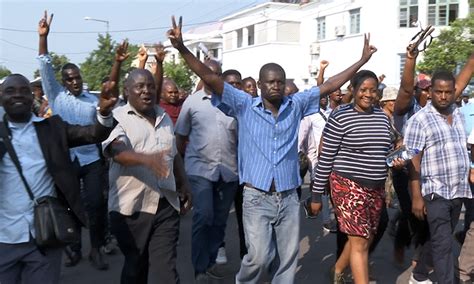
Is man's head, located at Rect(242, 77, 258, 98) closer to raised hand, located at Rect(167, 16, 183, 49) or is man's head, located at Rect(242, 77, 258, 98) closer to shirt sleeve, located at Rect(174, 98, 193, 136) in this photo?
shirt sleeve, located at Rect(174, 98, 193, 136)

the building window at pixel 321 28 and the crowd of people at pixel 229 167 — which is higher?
the building window at pixel 321 28

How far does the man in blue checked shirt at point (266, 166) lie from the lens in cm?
422

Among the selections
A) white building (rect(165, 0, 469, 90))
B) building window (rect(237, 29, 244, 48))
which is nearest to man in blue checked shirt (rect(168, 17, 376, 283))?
white building (rect(165, 0, 469, 90))

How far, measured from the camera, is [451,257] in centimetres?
467

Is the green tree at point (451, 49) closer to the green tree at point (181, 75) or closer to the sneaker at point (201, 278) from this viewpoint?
the sneaker at point (201, 278)

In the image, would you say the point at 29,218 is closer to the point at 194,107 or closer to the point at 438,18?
the point at 194,107

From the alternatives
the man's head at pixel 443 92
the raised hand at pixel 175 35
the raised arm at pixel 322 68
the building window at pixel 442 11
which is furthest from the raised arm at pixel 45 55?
the building window at pixel 442 11

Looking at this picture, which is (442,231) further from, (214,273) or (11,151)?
(11,151)

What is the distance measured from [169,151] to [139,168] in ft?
0.87

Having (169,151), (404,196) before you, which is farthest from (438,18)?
(169,151)

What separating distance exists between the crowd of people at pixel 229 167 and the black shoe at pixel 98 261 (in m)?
0.55

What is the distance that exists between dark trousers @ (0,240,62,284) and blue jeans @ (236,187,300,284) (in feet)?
4.70

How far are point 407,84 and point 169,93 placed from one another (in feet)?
8.97

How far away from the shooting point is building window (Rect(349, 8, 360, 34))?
32250 millimetres
